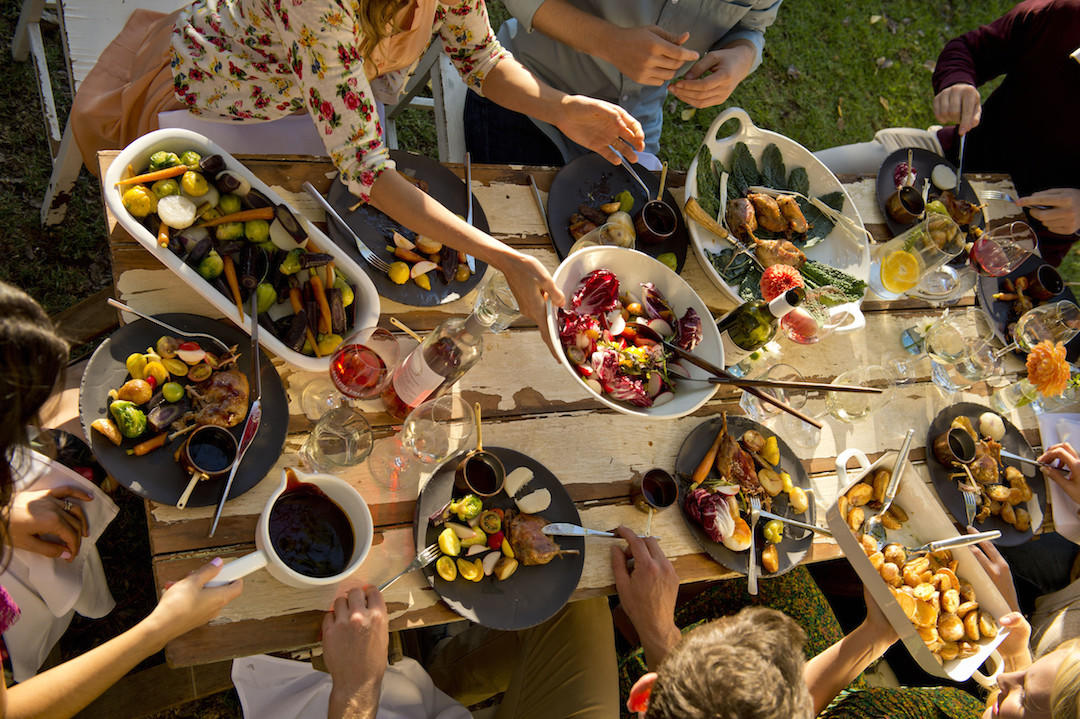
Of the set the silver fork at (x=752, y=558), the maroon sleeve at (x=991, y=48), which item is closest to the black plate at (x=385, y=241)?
the silver fork at (x=752, y=558)

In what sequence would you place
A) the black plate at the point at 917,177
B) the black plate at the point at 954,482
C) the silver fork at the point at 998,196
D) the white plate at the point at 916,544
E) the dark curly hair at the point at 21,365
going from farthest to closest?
the silver fork at the point at 998,196
the black plate at the point at 917,177
the black plate at the point at 954,482
the white plate at the point at 916,544
the dark curly hair at the point at 21,365

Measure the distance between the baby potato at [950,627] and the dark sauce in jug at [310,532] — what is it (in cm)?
174

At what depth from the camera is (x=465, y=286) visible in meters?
2.07

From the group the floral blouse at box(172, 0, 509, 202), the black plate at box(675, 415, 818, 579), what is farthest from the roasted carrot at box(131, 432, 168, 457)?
the black plate at box(675, 415, 818, 579)

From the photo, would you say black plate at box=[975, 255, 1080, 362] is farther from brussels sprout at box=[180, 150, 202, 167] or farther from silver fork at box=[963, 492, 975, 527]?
brussels sprout at box=[180, 150, 202, 167]

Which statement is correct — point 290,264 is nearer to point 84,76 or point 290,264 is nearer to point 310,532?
point 310,532

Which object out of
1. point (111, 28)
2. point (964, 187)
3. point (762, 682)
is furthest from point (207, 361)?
point (964, 187)

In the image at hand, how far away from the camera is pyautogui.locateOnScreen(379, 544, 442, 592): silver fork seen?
1.73 metres

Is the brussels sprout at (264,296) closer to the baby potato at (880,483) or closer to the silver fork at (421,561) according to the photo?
the silver fork at (421,561)

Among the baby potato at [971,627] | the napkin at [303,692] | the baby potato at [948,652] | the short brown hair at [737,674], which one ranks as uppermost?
the short brown hair at [737,674]

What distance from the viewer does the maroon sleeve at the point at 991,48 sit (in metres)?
3.22

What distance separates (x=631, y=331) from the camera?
2008 mm

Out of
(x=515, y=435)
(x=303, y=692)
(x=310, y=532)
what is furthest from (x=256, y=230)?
(x=303, y=692)

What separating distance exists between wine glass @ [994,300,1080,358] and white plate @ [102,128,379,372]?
7.58ft
